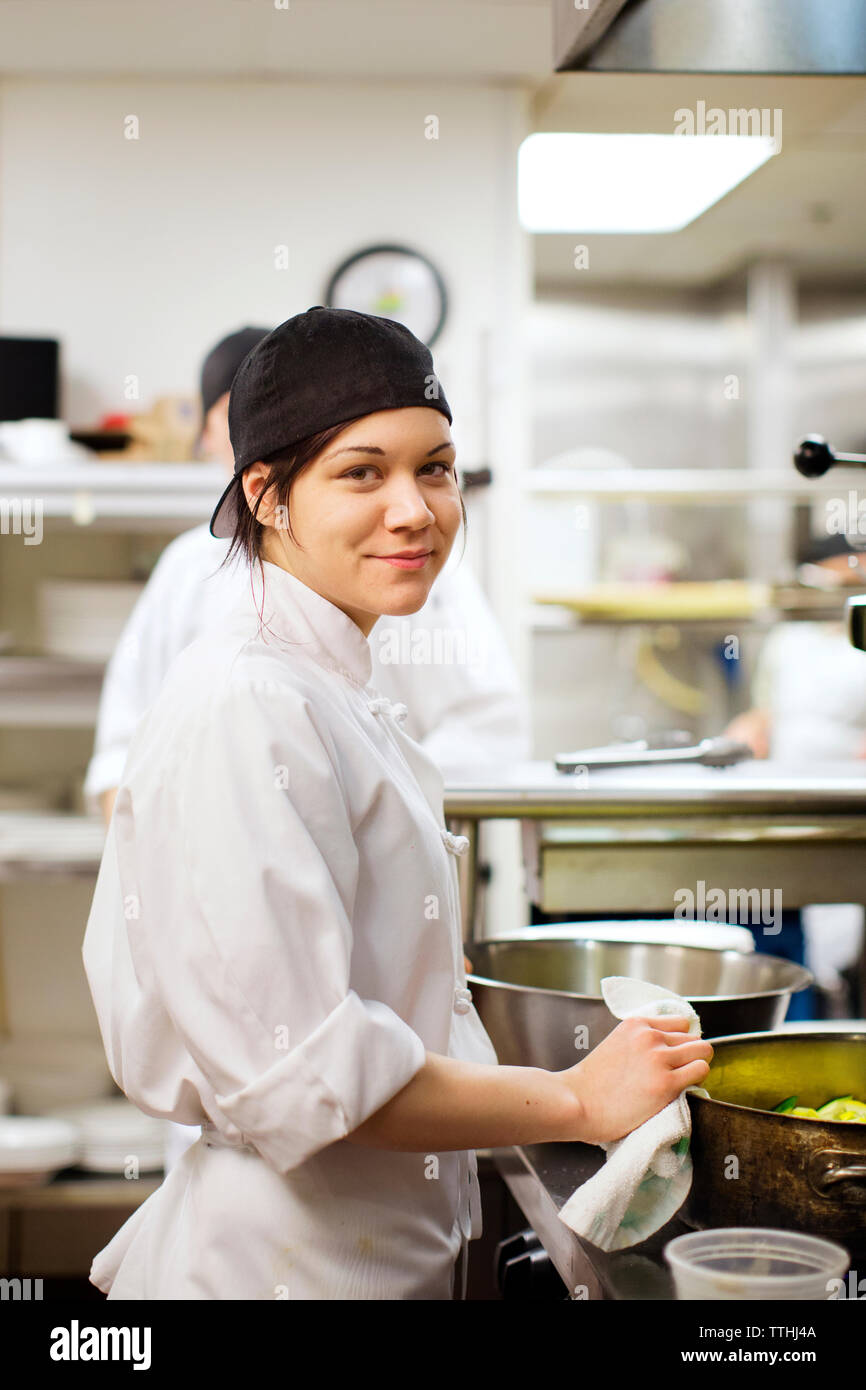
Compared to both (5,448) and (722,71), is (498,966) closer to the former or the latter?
(722,71)

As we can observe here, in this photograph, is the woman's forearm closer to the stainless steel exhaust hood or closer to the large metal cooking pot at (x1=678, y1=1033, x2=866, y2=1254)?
the large metal cooking pot at (x1=678, y1=1033, x2=866, y2=1254)

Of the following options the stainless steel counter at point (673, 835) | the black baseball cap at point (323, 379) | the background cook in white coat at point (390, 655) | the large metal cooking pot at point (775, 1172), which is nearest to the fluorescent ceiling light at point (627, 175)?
the background cook in white coat at point (390, 655)

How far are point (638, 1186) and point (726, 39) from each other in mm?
1245

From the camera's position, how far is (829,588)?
454 cm

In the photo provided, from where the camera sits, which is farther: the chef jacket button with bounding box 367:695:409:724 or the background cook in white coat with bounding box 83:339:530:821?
→ the background cook in white coat with bounding box 83:339:530:821

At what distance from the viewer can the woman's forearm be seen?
3.19ft

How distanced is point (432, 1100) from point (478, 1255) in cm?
102

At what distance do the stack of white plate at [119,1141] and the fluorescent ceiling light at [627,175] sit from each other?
2450mm

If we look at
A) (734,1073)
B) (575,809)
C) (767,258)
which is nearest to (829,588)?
(767,258)

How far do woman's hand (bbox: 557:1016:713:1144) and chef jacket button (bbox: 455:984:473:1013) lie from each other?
0.48 ft

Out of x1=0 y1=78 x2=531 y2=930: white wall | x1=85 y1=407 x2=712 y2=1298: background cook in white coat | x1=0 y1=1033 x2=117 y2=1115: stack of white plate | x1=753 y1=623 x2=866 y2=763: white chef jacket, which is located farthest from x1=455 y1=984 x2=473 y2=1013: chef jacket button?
x1=753 y1=623 x2=866 y2=763: white chef jacket

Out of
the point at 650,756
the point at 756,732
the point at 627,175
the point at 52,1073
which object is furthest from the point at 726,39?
the point at 756,732

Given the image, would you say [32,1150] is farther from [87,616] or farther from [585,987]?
[585,987]

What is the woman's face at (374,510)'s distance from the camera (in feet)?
3.39
